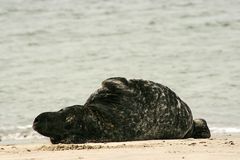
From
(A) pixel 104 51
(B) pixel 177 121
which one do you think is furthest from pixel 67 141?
(A) pixel 104 51

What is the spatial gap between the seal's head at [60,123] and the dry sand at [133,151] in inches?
11.7

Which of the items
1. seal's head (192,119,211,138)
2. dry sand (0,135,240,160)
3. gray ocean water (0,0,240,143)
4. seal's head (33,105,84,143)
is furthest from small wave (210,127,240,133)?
seal's head (33,105,84,143)

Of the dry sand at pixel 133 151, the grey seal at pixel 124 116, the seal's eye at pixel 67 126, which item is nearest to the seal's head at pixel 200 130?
the grey seal at pixel 124 116

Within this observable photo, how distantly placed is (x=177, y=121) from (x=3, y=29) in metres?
10.2

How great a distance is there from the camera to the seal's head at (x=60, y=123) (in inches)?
286

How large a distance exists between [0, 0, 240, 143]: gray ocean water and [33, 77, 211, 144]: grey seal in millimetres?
1649

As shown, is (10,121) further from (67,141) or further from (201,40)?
(201,40)

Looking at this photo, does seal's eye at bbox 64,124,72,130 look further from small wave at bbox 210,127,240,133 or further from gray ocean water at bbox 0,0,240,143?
small wave at bbox 210,127,240,133

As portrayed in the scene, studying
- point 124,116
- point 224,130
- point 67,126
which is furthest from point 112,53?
point 67,126

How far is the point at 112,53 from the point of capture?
49.3 ft

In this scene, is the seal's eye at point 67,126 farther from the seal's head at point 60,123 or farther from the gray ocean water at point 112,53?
the gray ocean water at point 112,53

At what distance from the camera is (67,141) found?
7.40 m

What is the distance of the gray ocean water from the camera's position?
11.2 meters

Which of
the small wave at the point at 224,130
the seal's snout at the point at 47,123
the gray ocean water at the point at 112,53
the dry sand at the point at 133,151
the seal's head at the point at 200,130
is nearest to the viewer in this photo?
the dry sand at the point at 133,151
